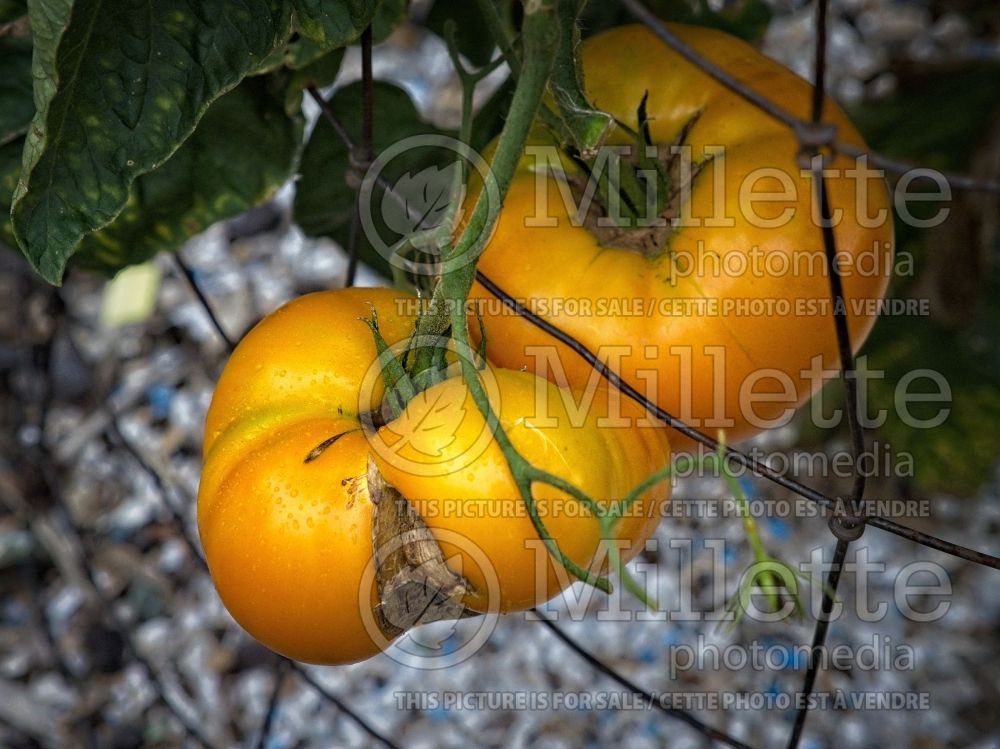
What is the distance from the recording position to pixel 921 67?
3.55 ft

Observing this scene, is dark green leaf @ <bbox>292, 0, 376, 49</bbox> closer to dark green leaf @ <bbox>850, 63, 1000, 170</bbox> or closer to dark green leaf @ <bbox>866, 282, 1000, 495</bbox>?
dark green leaf @ <bbox>850, 63, 1000, 170</bbox>

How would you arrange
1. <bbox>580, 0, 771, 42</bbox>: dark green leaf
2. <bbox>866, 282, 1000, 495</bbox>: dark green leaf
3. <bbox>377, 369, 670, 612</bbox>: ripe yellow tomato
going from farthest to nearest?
<bbox>866, 282, 1000, 495</bbox>: dark green leaf < <bbox>580, 0, 771, 42</bbox>: dark green leaf < <bbox>377, 369, 670, 612</bbox>: ripe yellow tomato

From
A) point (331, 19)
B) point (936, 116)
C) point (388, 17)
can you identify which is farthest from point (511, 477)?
point (936, 116)

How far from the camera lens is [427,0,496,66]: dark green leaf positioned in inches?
31.6

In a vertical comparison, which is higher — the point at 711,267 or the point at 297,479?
the point at 711,267

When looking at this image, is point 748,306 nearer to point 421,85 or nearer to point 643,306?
point 643,306

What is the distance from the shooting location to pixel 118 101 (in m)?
0.51

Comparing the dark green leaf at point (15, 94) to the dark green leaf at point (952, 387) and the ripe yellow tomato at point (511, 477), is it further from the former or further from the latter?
the dark green leaf at point (952, 387)

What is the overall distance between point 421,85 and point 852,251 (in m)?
1.17

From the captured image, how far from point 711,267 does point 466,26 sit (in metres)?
0.37

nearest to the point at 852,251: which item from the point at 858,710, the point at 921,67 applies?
the point at 921,67

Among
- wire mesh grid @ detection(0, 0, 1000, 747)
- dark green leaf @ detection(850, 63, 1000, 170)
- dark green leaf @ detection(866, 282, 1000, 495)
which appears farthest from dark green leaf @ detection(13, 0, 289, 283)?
dark green leaf @ detection(866, 282, 1000, 495)

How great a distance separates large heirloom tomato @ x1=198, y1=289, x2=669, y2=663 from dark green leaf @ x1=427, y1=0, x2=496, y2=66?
361 mm

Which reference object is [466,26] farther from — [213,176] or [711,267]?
[711,267]
